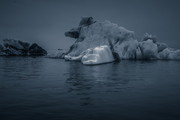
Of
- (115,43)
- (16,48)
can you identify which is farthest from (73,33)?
(16,48)

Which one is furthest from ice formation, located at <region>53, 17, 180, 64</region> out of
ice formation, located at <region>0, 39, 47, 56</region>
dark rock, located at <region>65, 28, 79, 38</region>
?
ice formation, located at <region>0, 39, 47, 56</region>

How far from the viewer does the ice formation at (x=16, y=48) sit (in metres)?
50.7

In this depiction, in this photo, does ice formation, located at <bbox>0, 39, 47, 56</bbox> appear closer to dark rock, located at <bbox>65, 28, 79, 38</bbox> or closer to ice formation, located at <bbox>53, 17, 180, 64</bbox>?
dark rock, located at <bbox>65, 28, 79, 38</bbox>

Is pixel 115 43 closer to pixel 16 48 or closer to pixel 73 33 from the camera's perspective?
pixel 73 33

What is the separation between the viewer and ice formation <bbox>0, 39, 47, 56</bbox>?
5068 cm

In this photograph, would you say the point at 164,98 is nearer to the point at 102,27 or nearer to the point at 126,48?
the point at 126,48

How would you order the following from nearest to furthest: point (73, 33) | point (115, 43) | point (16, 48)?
point (115, 43) → point (73, 33) → point (16, 48)

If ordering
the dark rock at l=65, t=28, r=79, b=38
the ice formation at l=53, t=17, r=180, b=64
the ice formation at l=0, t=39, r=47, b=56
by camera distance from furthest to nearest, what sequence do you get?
1. the ice formation at l=0, t=39, r=47, b=56
2. the dark rock at l=65, t=28, r=79, b=38
3. the ice formation at l=53, t=17, r=180, b=64

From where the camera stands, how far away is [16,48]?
54562mm

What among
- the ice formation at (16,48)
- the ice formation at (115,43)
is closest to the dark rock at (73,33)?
the ice formation at (115,43)

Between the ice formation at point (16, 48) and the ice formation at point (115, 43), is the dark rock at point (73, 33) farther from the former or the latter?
the ice formation at point (16, 48)

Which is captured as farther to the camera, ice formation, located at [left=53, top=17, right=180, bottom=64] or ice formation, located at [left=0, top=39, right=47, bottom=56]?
ice formation, located at [left=0, top=39, right=47, bottom=56]

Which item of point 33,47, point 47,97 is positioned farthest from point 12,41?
point 47,97

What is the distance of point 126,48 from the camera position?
1350 inches
